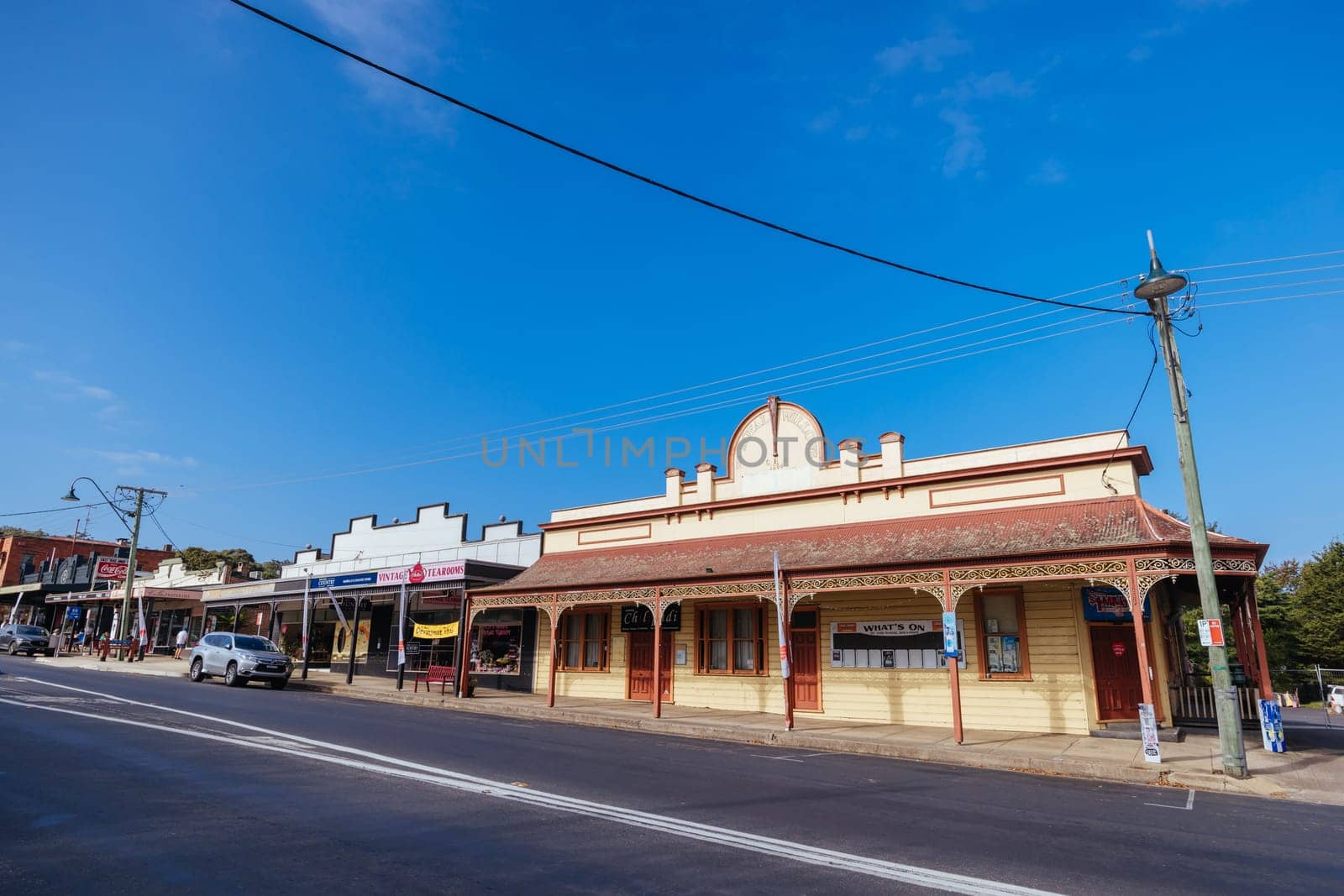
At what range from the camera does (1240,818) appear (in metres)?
9.02

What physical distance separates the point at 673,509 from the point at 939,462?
27.0ft

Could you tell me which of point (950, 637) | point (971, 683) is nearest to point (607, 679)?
point (971, 683)

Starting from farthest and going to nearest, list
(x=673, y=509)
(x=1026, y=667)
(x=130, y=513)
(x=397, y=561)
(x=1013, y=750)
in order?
(x=130, y=513) → (x=397, y=561) → (x=673, y=509) → (x=1026, y=667) → (x=1013, y=750)

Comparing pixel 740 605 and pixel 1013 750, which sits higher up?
pixel 740 605

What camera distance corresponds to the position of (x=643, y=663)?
24.1 metres

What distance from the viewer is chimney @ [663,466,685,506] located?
24.8m

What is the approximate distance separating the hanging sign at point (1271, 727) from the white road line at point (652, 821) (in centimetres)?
1156

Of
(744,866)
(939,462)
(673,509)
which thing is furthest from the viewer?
(673,509)

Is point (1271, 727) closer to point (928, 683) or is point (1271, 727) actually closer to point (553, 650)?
point (928, 683)

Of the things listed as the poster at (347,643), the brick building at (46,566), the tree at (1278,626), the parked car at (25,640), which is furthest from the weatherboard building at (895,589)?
the brick building at (46,566)

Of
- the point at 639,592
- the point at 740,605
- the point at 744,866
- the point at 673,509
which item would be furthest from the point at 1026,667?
the point at 744,866

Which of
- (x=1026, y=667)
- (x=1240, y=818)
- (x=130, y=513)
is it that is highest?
(x=130, y=513)

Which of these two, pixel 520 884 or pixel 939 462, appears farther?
pixel 939 462

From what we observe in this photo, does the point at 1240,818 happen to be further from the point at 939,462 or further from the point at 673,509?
the point at 673,509
